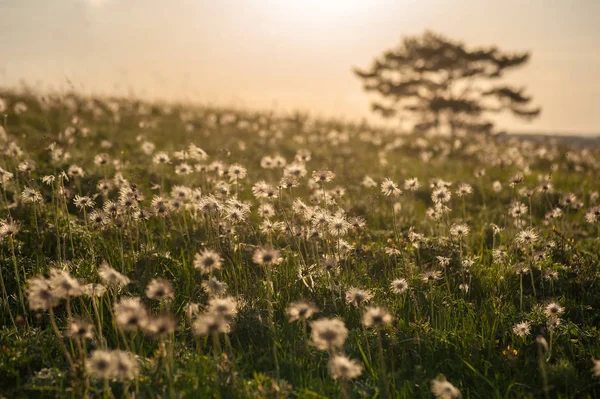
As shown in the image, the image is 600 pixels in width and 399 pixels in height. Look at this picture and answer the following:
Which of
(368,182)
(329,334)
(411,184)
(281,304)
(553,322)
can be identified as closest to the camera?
(329,334)

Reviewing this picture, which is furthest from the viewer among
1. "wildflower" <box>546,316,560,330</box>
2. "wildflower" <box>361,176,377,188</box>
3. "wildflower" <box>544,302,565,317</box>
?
"wildflower" <box>361,176,377,188</box>

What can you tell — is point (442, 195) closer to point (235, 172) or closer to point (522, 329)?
point (522, 329)

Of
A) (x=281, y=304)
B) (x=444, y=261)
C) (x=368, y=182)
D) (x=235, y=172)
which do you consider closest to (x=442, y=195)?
(x=444, y=261)

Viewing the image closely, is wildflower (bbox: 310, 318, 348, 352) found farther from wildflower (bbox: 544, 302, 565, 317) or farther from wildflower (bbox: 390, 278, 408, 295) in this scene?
wildflower (bbox: 544, 302, 565, 317)

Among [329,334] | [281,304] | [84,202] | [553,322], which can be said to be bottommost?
[281,304]

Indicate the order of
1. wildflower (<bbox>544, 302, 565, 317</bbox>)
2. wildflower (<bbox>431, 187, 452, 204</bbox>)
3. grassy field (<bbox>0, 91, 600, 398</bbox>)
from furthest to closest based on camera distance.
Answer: wildflower (<bbox>431, 187, 452, 204</bbox>) → wildflower (<bbox>544, 302, 565, 317</bbox>) → grassy field (<bbox>0, 91, 600, 398</bbox>)

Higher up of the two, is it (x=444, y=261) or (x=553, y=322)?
(x=444, y=261)

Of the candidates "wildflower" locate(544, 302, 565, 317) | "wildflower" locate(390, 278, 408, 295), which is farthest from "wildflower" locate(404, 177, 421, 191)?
"wildflower" locate(544, 302, 565, 317)

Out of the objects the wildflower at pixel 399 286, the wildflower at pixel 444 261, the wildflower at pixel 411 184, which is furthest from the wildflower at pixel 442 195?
the wildflower at pixel 399 286

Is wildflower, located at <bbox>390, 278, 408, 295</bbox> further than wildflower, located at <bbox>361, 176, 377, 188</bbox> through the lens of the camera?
No

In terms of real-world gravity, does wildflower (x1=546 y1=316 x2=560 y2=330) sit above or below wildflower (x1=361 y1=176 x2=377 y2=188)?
below

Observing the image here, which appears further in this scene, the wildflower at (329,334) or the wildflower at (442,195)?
the wildflower at (442,195)

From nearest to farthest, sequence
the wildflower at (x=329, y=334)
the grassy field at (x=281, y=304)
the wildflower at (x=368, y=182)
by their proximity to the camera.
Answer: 1. the wildflower at (x=329, y=334)
2. the grassy field at (x=281, y=304)
3. the wildflower at (x=368, y=182)

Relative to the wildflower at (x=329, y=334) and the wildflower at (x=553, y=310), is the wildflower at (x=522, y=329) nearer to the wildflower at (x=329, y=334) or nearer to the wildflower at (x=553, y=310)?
the wildflower at (x=553, y=310)
